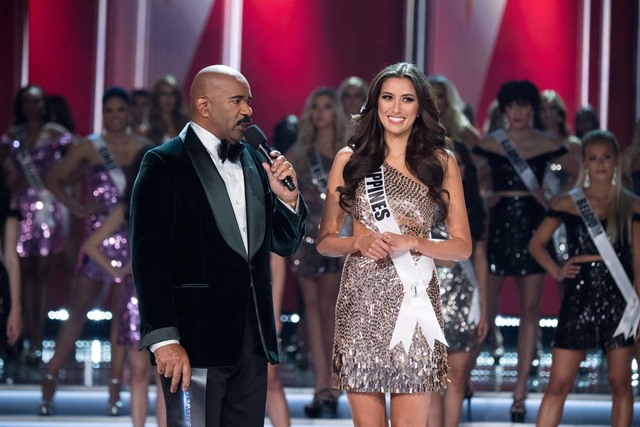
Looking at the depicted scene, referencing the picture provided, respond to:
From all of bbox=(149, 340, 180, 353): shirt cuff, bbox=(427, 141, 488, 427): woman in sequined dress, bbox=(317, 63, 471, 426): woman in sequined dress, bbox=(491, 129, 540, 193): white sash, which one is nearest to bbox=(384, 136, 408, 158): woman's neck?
bbox=(317, 63, 471, 426): woman in sequined dress

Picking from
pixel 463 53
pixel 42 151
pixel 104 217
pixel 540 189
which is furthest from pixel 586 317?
pixel 463 53

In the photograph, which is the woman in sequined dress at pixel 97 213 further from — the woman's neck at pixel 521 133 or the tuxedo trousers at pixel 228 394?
the tuxedo trousers at pixel 228 394

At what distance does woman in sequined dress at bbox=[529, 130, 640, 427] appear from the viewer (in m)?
4.42

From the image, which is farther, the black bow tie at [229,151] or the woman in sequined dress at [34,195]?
the woman in sequined dress at [34,195]

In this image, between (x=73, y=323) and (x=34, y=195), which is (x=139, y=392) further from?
(x=34, y=195)

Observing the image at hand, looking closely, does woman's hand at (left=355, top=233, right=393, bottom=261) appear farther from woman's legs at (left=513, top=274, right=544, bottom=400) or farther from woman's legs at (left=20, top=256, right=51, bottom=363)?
woman's legs at (left=20, top=256, right=51, bottom=363)

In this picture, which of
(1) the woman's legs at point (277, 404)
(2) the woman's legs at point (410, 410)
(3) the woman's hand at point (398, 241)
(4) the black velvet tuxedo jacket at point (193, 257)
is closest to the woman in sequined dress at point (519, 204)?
(1) the woman's legs at point (277, 404)

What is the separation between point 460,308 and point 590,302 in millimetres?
549

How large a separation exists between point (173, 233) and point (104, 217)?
2.91 m

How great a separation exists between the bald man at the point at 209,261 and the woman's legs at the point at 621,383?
2.03 meters

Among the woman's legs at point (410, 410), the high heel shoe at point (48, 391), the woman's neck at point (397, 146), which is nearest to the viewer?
the woman's legs at point (410, 410)


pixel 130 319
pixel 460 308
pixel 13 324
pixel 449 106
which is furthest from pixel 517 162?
pixel 13 324

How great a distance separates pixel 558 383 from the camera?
4398mm

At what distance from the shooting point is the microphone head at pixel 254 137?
114 inches
